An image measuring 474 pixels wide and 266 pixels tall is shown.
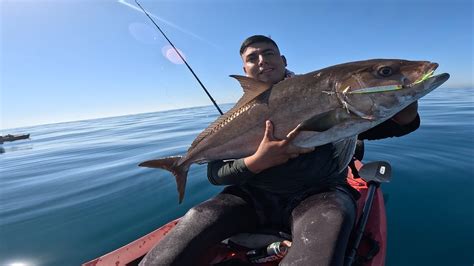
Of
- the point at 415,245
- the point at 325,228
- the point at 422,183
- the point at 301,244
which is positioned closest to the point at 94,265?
the point at 301,244

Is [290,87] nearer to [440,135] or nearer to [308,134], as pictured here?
[308,134]

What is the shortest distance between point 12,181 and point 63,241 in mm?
7632

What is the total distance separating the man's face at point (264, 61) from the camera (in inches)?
146

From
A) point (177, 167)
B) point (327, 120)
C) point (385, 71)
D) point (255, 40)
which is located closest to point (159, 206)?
point (177, 167)

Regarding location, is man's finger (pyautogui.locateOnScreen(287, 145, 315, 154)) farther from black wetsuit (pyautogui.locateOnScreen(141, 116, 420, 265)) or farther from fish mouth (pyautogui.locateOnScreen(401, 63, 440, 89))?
fish mouth (pyautogui.locateOnScreen(401, 63, 440, 89))

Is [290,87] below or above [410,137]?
above

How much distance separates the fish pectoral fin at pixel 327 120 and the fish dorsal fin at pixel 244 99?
65 centimetres

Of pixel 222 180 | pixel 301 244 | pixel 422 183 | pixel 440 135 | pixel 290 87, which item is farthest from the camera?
pixel 440 135

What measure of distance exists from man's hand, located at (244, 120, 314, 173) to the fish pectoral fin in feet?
0.56

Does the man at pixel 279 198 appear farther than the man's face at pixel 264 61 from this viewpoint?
No

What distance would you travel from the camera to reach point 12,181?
10.8 m

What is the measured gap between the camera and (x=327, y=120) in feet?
8.35

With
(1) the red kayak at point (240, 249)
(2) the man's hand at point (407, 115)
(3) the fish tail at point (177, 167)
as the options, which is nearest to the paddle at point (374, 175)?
(1) the red kayak at point (240, 249)

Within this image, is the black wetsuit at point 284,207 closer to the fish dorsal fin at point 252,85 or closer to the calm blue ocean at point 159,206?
the fish dorsal fin at point 252,85
